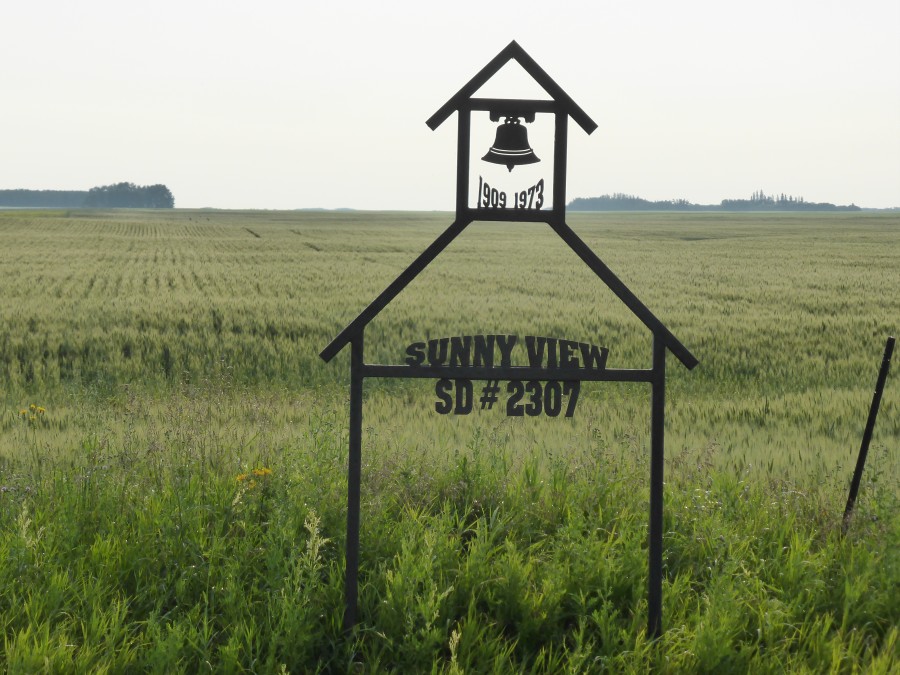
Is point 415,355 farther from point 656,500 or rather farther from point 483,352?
point 656,500

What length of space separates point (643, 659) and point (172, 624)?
7.76 feet

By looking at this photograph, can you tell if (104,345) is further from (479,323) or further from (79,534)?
(79,534)

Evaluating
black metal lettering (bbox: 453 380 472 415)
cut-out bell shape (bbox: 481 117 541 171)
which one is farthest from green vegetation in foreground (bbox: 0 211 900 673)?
cut-out bell shape (bbox: 481 117 541 171)

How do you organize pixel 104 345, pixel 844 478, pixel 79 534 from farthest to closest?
pixel 104 345 < pixel 844 478 < pixel 79 534

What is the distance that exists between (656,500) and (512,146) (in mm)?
1992

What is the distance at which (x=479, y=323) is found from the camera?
15.3m

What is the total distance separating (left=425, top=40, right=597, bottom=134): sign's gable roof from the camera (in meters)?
4.34

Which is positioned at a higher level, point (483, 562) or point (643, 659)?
point (483, 562)

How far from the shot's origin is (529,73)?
441cm

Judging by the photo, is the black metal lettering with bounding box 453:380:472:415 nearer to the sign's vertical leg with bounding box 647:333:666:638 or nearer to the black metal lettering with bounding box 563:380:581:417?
the black metal lettering with bounding box 563:380:581:417

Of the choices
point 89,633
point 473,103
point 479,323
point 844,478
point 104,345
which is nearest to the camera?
point 89,633

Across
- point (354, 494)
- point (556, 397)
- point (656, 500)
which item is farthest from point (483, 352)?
point (656, 500)

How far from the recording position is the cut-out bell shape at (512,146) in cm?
441

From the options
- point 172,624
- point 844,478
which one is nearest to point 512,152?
point 172,624
